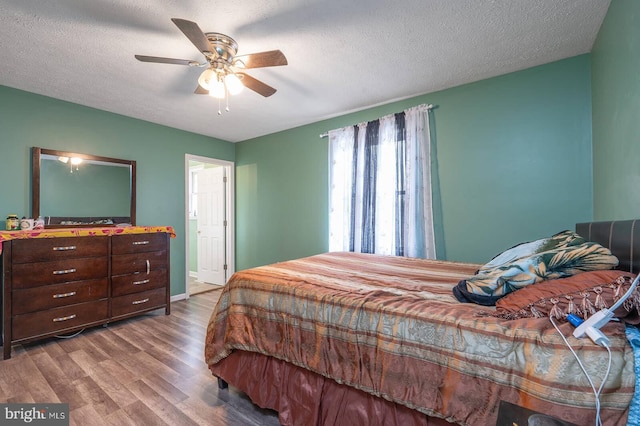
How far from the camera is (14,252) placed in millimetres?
2391

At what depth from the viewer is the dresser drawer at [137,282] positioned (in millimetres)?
3029

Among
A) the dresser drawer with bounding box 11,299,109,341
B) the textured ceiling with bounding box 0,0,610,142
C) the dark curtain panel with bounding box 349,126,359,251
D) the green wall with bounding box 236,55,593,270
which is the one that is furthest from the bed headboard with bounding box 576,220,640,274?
the dresser drawer with bounding box 11,299,109,341

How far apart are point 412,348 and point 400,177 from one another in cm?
225

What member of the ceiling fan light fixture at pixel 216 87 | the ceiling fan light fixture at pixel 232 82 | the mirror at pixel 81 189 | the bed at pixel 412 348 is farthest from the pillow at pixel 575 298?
the mirror at pixel 81 189

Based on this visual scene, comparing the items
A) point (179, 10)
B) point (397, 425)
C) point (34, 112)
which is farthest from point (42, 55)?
point (397, 425)

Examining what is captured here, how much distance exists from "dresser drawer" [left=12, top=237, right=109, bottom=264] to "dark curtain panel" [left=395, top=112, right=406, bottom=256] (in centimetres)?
316

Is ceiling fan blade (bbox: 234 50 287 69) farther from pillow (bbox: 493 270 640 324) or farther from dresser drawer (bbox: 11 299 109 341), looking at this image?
dresser drawer (bbox: 11 299 109 341)

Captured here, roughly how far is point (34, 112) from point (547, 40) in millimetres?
4830

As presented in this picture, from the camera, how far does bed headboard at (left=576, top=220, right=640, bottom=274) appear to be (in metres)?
1.15

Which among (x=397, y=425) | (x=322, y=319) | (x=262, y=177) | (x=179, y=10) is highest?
(x=179, y=10)

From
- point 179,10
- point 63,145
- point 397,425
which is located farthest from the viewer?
point 63,145

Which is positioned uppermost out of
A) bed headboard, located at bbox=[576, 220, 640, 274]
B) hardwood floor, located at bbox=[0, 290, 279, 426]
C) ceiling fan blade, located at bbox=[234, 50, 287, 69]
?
ceiling fan blade, located at bbox=[234, 50, 287, 69]

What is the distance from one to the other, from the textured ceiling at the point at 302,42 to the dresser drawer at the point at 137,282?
200 centimetres

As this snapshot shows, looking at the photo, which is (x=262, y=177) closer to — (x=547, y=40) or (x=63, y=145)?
(x=63, y=145)
